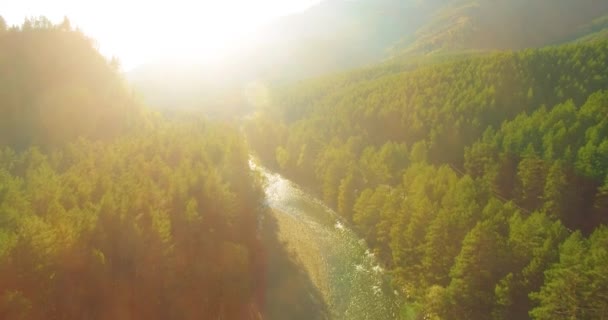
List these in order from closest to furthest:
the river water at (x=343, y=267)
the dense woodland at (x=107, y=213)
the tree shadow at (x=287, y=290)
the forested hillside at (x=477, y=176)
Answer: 1. the dense woodland at (x=107, y=213)
2. the forested hillside at (x=477, y=176)
3. the tree shadow at (x=287, y=290)
4. the river water at (x=343, y=267)

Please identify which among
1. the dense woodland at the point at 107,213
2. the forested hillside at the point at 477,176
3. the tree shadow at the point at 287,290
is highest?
the dense woodland at the point at 107,213

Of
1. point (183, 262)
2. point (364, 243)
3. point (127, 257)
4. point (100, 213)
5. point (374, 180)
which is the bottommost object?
point (364, 243)

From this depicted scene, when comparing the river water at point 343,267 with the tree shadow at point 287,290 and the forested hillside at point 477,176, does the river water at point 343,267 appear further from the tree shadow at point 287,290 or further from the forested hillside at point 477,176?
the forested hillside at point 477,176

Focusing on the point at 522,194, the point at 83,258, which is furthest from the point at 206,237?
the point at 522,194

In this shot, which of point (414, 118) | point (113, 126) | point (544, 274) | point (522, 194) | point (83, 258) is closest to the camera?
point (83, 258)

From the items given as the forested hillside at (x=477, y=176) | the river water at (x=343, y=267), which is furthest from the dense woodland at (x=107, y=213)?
the forested hillside at (x=477, y=176)

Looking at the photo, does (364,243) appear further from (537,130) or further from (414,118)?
(414,118)
